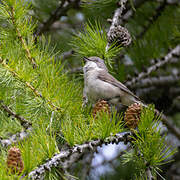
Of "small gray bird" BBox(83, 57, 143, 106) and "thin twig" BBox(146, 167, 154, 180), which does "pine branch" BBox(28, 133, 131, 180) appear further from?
"small gray bird" BBox(83, 57, 143, 106)

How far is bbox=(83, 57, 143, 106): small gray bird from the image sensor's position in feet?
11.2

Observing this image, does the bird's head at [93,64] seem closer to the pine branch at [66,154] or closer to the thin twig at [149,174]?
the pine branch at [66,154]

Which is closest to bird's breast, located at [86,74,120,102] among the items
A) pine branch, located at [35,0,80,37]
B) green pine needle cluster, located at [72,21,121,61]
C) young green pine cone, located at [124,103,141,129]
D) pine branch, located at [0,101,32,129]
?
green pine needle cluster, located at [72,21,121,61]

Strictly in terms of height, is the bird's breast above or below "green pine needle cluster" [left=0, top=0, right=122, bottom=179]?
below

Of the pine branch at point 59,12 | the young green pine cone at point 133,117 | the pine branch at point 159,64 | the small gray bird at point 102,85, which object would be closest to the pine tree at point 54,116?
the young green pine cone at point 133,117

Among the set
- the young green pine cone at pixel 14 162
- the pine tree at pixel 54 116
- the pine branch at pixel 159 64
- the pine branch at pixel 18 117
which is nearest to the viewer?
the young green pine cone at pixel 14 162

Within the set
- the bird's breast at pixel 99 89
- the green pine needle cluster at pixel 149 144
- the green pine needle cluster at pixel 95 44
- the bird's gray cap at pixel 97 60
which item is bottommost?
the bird's breast at pixel 99 89

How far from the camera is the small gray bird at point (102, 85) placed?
3.41 meters

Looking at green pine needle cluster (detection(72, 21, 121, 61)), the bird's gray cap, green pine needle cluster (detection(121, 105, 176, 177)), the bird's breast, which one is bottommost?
the bird's breast

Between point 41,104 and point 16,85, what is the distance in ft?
0.80

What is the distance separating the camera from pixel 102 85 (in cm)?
354

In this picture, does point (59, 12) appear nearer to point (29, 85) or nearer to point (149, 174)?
point (29, 85)

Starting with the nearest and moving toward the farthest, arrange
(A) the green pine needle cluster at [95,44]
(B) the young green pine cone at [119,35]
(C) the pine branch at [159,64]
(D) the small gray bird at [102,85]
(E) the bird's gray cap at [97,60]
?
1. (A) the green pine needle cluster at [95,44]
2. (B) the young green pine cone at [119,35]
3. (E) the bird's gray cap at [97,60]
4. (D) the small gray bird at [102,85]
5. (C) the pine branch at [159,64]

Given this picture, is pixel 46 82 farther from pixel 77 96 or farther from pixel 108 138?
pixel 108 138
